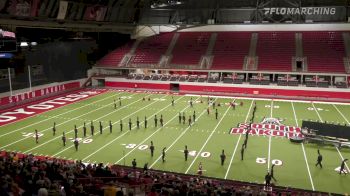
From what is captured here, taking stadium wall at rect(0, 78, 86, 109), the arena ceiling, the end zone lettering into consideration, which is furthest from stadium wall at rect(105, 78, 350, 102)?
the end zone lettering

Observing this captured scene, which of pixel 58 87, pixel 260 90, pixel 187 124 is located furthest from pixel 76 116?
pixel 260 90

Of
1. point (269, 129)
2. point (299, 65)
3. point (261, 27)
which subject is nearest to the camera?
point (269, 129)

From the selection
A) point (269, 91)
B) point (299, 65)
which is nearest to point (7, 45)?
point (269, 91)

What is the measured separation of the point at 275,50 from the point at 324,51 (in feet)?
18.4

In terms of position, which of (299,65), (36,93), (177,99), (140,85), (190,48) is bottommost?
(177,99)

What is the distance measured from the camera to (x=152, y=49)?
156ft

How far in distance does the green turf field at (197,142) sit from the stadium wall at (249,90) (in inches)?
125

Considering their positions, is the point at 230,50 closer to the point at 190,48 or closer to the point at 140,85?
the point at 190,48

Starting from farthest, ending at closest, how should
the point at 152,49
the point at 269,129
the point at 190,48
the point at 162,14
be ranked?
1. the point at 162,14
2. the point at 152,49
3. the point at 190,48
4. the point at 269,129

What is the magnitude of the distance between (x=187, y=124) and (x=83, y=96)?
16327 millimetres

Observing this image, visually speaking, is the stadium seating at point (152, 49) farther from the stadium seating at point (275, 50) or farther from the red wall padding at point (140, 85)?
the stadium seating at point (275, 50)

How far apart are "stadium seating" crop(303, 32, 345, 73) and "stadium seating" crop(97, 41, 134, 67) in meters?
24.0

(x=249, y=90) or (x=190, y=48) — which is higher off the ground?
(x=190, y=48)

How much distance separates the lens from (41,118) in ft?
91.1
